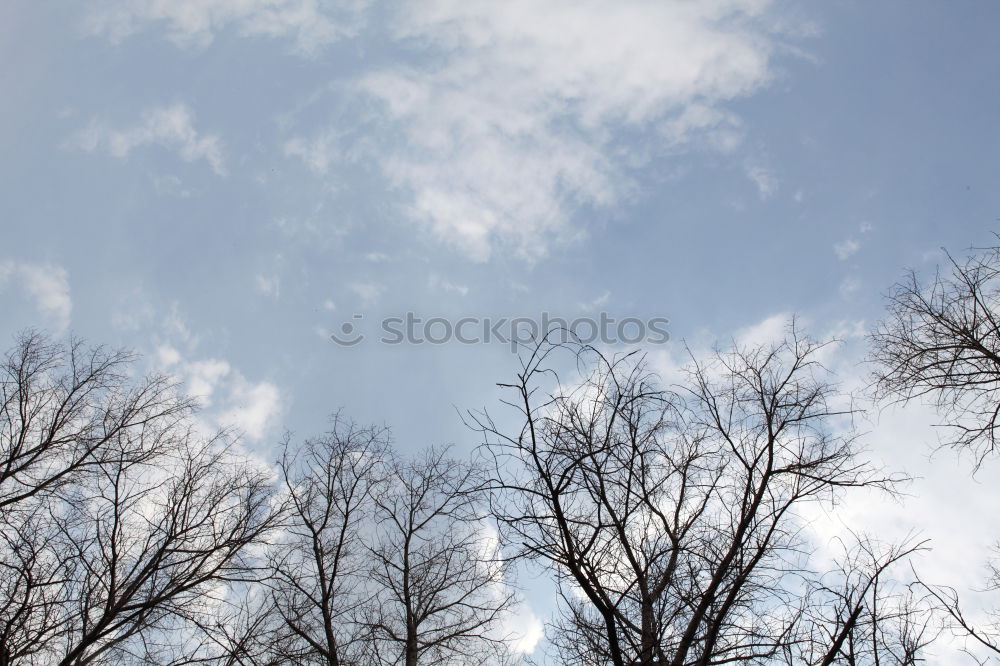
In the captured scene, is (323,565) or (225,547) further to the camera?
(323,565)

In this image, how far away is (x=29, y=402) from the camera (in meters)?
9.54

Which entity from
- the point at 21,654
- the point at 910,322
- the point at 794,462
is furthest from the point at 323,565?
the point at 910,322

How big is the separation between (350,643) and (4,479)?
5905 mm

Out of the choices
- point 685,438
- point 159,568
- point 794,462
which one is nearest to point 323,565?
point 159,568

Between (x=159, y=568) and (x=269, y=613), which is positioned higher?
(x=159, y=568)

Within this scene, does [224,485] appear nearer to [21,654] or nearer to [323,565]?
[323,565]

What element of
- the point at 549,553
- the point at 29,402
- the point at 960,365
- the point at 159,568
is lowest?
the point at 549,553

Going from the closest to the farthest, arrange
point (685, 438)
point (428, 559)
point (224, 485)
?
1. point (685, 438)
2. point (224, 485)
3. point (428, 559)

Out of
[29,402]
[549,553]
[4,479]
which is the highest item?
[29,402]

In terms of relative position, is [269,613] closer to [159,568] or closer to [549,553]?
[159,568]

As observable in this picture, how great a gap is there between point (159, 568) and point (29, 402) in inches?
151

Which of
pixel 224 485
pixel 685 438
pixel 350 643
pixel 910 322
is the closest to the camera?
pixel 685 438

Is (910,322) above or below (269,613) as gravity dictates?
above

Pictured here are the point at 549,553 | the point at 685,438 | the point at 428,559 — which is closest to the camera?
the point at 549,553
